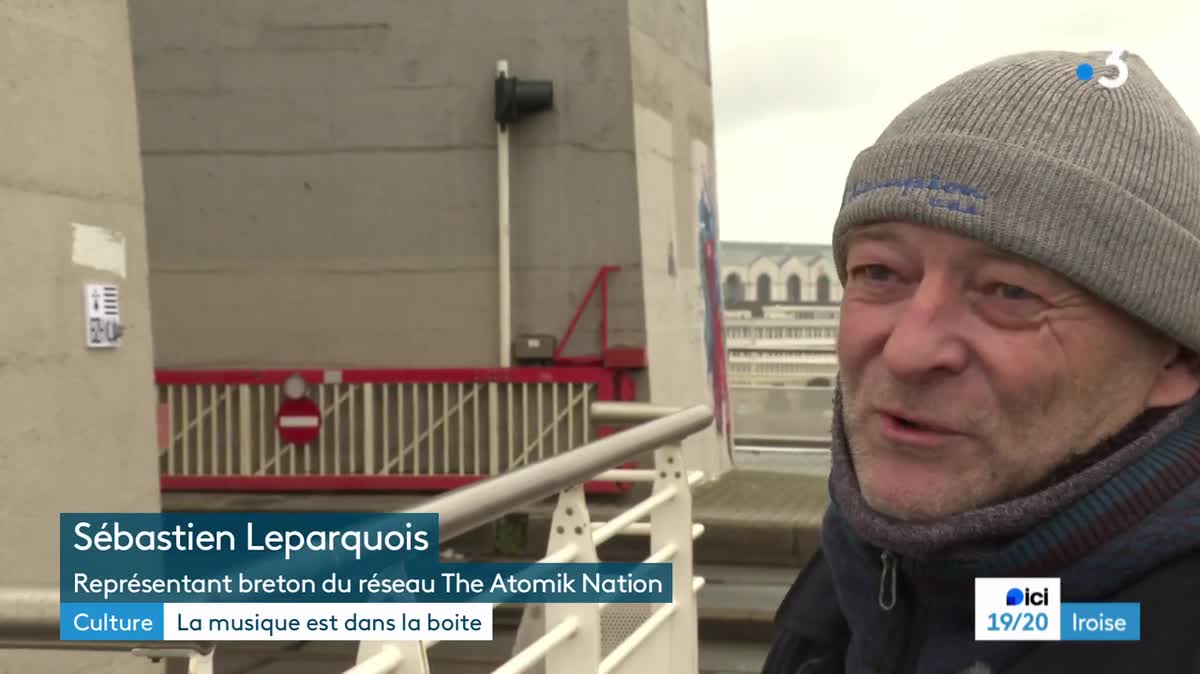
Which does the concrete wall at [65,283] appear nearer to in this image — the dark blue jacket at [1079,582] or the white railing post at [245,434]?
the dark blue jacket at [1079,582]

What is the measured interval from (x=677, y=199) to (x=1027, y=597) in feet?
39.2

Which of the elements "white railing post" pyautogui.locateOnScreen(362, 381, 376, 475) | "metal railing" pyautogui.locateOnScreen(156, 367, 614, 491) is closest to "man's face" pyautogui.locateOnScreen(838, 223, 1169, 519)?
"metal railing" pyautogui.locateOnScreen(156, 367, 614, 491)

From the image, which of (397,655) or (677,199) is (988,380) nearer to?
(397,655)

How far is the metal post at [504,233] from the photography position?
11711 mm

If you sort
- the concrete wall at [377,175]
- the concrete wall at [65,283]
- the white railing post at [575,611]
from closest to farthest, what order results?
the white railing post at [575,611] < the concrete wall at [65,283] < the concrete wall at [377,175]

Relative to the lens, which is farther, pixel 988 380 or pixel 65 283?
pixel 65 283

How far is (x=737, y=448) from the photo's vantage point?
63.5 feet

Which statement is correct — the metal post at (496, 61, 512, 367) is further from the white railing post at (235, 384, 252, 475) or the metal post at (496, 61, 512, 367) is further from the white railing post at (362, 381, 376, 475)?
the white railing post at (235, 384, 252, 475)

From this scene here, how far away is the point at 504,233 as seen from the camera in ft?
38.4

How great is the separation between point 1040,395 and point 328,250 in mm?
10975

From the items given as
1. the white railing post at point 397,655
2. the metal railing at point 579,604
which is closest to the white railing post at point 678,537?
the metal railing at point 579,604

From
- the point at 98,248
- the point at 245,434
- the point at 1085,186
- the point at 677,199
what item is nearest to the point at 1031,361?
the point at 1085,186

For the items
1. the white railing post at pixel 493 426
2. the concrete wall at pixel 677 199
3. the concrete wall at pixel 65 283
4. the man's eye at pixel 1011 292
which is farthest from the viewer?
the concrete wall at pixel 677 199

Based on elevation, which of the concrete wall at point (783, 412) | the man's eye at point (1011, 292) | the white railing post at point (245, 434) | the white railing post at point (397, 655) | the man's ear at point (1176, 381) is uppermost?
the man's eye at point (1011, 292)
